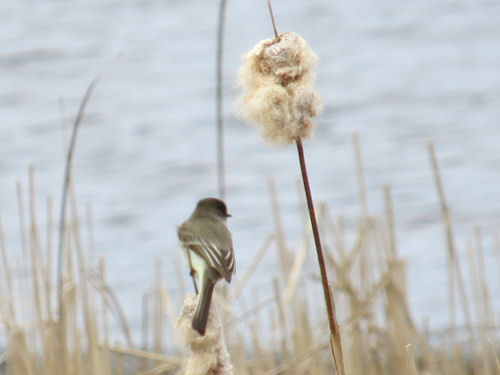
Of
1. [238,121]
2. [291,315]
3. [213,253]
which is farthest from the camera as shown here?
[238,121]

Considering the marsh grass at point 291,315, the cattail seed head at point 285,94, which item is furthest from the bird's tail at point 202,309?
the marsh grass at point 291,315

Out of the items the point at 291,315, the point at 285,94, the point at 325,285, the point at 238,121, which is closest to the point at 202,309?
the point at 325,285

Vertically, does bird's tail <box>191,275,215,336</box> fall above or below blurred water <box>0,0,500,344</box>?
below

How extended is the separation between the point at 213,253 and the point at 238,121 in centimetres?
853

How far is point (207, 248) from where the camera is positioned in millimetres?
2539

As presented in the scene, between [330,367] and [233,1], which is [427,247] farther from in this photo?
[233,1]

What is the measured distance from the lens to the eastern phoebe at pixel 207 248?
244cm

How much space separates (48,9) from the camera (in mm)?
14578

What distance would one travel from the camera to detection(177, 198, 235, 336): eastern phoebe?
8.00 ft

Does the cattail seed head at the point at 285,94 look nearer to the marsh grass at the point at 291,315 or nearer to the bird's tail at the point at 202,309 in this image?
the bird's tail at the point at 202,309

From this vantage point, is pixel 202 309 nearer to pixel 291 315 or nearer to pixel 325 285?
pixel 325 285

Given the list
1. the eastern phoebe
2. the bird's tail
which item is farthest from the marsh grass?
the bird's tail

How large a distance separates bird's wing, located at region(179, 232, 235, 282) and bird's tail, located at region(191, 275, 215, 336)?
0.38 feet

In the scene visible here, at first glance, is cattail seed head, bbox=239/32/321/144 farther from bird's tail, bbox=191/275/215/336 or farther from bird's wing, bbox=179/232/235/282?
bird's wing, bbox=179/232/235/282
